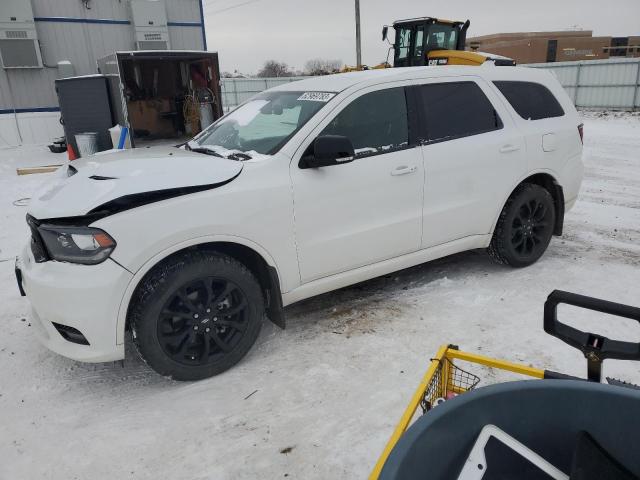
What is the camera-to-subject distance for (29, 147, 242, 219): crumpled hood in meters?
2.67

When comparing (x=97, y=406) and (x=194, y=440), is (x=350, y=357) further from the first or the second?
(x=97, y=406)

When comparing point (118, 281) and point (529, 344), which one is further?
point (529, 344)

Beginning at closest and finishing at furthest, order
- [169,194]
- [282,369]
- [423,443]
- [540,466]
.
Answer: [423,443] < [540,466] < [169,194] < [282,369]

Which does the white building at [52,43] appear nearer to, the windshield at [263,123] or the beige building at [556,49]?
the windshield at [263,123]

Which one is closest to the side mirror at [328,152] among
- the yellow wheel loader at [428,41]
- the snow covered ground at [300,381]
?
the snow covered ground at [300,381]

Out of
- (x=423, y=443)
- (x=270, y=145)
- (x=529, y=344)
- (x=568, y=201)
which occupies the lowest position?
(x=529, y=344)

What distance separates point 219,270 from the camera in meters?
2.92

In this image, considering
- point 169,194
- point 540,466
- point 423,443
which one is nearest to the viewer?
point 423,443

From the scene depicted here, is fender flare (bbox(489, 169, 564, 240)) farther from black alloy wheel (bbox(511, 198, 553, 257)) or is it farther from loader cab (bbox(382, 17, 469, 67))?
loader cab (bbox(382, 17, 469, 67))

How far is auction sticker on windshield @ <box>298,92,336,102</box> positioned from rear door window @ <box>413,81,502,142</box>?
30.7 inches

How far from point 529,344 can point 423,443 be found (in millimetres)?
2420

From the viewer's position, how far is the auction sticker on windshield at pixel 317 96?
11.5 feet

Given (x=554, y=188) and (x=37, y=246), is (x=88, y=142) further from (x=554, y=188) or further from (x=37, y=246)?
(x=554, y=188)

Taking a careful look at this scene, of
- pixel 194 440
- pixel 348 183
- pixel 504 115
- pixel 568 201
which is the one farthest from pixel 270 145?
pixel 568 201
